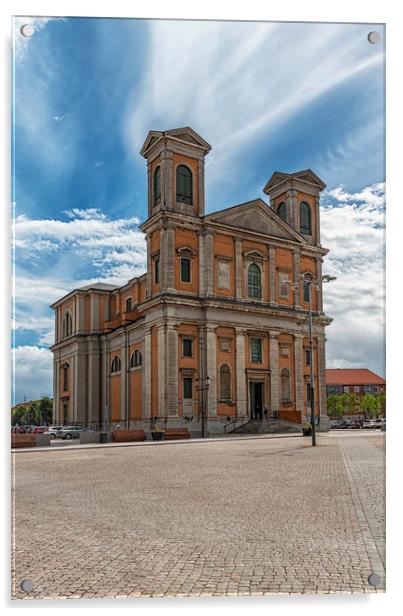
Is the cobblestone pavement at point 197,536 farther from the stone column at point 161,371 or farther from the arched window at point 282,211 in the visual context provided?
the stone column at point 161,371

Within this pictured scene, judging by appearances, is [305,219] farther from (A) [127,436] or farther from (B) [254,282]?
(A) [127,436]

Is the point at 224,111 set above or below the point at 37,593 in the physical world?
above

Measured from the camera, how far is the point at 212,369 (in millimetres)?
33938

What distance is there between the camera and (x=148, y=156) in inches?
328

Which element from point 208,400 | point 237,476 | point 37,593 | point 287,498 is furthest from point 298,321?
point 208,400

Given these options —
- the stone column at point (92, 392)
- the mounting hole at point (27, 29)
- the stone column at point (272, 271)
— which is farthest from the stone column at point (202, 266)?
the mounting hole at point (27, 29)

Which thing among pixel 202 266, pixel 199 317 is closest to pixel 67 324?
pixel 202 266

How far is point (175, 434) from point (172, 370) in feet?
12.0

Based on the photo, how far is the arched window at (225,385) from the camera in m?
30.1

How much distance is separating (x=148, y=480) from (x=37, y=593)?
684 cm

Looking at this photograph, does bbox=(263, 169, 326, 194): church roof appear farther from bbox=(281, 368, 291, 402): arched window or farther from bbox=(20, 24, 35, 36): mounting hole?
bbox=(281, 368, 291, 402): arched window

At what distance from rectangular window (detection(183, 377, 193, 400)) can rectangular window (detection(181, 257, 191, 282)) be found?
4931 mm

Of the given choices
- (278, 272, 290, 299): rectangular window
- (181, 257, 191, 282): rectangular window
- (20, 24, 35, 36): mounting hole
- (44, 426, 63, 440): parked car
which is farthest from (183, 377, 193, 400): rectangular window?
(20, 24, 35, 36): mounting hole
